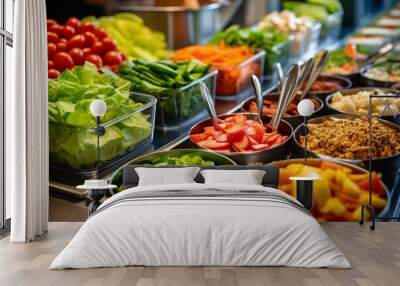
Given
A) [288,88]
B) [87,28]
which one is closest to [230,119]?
[288,88]

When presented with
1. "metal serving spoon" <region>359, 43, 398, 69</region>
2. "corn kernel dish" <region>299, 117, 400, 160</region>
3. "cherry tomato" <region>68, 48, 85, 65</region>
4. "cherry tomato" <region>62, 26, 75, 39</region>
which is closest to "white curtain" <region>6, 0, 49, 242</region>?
"cherry tomato" <region>68, 48, 85, 65</region>

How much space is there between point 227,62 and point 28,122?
60.1 inches

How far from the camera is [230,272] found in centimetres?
405

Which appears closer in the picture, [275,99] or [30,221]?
[30,221]

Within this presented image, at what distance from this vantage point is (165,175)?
492 cm

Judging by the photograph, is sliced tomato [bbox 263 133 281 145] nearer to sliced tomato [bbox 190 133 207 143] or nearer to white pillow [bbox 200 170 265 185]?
white pillow [bbox 200 170 265 185]

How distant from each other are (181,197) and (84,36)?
1.80 metres

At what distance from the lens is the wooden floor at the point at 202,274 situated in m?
3.88

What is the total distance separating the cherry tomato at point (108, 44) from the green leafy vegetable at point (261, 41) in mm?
843

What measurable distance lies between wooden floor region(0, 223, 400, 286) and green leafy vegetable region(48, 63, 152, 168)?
0.61 meters

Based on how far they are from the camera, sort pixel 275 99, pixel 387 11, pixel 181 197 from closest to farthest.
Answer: pixel 181 197, pixel 275 99, pixel 387 11

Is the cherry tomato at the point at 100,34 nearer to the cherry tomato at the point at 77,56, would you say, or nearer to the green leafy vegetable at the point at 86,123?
the cherry tomato at the point at 77,56

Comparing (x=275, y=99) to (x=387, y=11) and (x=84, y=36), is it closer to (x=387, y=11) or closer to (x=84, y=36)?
(x=84, y=36)

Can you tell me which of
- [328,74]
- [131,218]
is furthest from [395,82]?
[131,218]
